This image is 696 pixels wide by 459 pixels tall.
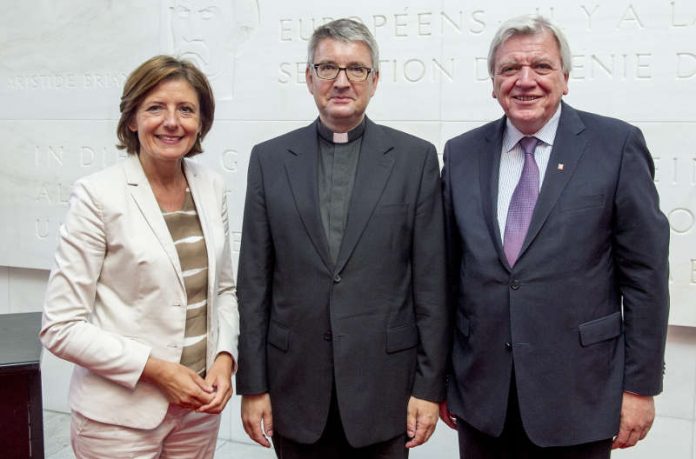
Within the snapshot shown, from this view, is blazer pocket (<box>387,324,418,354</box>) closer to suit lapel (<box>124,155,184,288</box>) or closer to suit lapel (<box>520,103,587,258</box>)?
suit lapel (<box>520,103,587,258</box>)

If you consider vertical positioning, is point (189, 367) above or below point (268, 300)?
below

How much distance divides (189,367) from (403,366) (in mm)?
629

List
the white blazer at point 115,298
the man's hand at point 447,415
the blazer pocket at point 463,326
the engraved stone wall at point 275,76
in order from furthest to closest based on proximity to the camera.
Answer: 1. the engraved stone wall at point 275,76
2. the man's hand at point 447,415
3. the blazer pocket at point 463,326
4. the white blazer at point 115,298

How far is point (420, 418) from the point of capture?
2266 mm

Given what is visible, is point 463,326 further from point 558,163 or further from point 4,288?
point 4,288

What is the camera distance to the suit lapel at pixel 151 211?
6.88 ft

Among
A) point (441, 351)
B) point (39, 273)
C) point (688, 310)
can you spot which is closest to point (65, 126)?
point (39, 273)

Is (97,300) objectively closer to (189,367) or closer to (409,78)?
(189,367)

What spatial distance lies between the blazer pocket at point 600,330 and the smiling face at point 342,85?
901 mm

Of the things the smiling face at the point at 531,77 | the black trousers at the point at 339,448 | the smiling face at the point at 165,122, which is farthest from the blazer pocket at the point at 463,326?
the smiling face at the point at 165,122

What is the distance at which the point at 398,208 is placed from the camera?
2223mm

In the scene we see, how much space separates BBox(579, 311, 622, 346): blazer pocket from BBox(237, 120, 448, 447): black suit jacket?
0.40m

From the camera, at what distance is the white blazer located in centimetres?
203

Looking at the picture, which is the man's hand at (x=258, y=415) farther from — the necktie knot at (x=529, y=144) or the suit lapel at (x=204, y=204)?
the necktie knot at (x=529, y=144)
